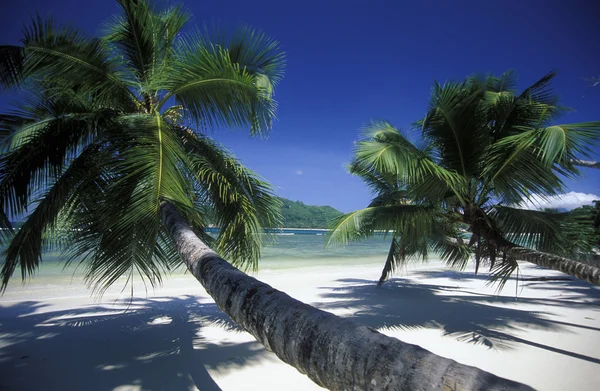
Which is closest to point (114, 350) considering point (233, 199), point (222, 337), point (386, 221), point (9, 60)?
point (222, 337)

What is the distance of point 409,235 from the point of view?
6590mm

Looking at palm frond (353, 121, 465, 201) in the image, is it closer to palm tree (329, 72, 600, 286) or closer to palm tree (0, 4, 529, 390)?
palm tree (329, 72, 600, 286)

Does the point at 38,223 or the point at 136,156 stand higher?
the point at 136,156

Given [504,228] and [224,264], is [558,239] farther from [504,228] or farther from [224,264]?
[224,264]

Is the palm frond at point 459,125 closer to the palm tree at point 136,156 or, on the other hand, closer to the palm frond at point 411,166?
the palm frond at point 411,166

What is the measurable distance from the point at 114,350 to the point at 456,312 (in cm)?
685

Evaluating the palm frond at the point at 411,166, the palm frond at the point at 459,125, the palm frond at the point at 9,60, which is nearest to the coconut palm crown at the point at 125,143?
the palm frond at the point at 9,60

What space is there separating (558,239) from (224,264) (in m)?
5.82

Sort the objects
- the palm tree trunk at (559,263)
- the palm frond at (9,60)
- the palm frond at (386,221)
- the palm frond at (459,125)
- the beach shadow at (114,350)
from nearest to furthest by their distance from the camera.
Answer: the palm frond at (9,60)
the beach shadow at (114,350)
the palm tree trunk at (559,263)
the palm frond at (459,125)
the palm frond at (386,221)

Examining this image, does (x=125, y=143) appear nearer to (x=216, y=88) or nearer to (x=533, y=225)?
(x=216, y=88)

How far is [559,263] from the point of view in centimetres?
448

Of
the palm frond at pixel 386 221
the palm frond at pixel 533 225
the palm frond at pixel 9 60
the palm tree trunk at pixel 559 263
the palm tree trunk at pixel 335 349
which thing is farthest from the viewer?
the palm frond at pixel 386 221

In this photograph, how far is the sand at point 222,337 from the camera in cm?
382

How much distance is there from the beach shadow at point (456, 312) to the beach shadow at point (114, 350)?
290cm
